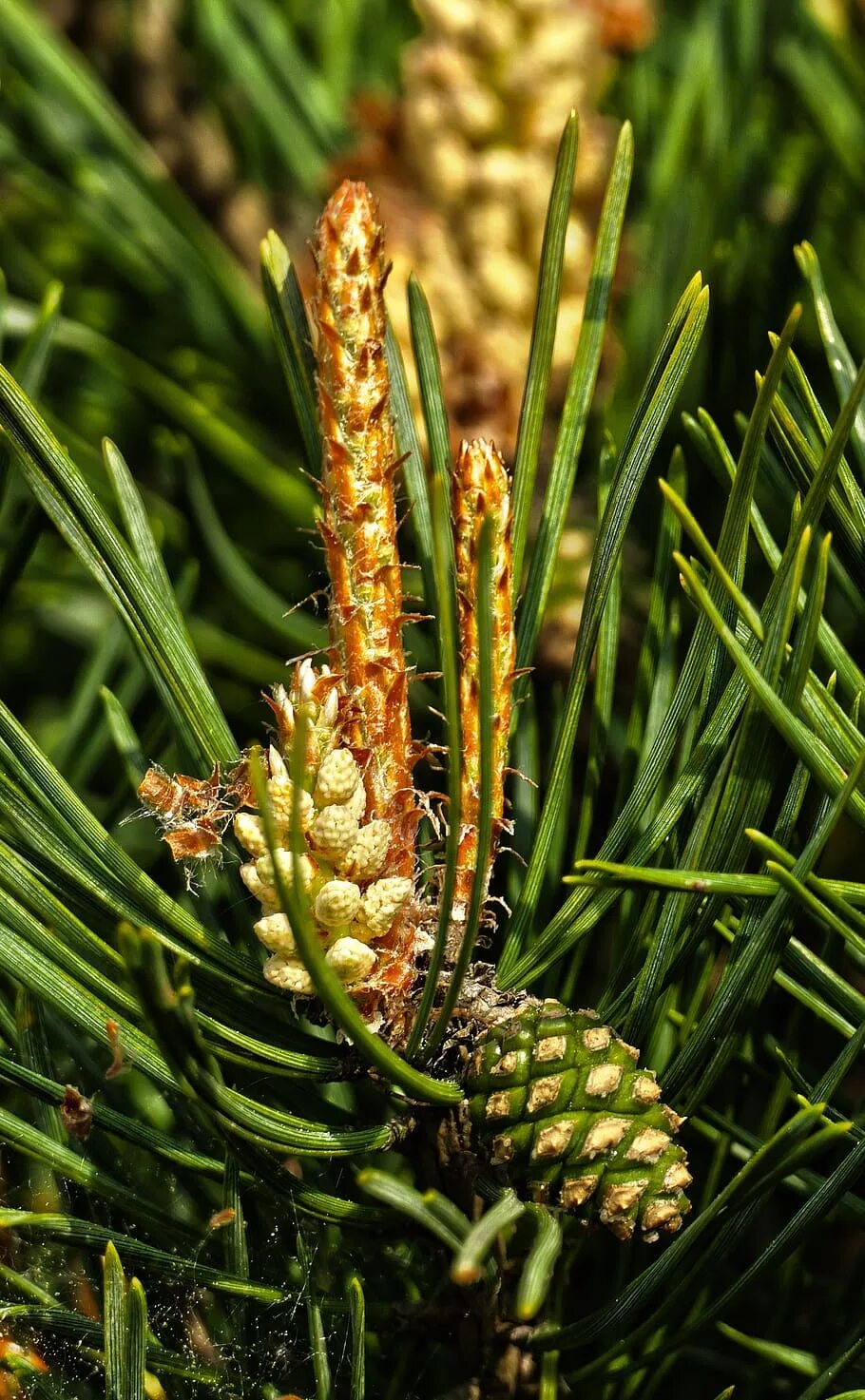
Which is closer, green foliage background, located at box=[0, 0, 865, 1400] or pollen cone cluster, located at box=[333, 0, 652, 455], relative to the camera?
green foliage background, located at box=[0, 0, 865, 1400]

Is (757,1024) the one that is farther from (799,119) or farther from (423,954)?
(799,119)

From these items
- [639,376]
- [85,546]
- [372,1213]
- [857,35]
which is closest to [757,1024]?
[372,1213]

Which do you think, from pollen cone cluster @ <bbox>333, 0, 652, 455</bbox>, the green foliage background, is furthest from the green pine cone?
pollen cone cluster @ <bbox>333, 0, 652, 455</bbox>

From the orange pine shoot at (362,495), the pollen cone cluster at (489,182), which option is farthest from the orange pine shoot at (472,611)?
the pollen cone cluster at (489,182)

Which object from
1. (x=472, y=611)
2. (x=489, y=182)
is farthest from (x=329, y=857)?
(x=489, y=182)

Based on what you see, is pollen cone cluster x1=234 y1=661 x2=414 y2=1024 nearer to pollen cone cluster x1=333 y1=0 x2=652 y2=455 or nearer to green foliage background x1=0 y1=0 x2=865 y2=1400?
green foliage background x1=0 y1=0 x2=865 y2=1400

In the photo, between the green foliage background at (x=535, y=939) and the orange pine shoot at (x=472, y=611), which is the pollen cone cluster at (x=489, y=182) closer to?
the green foliage background at (x=535, y=939)
